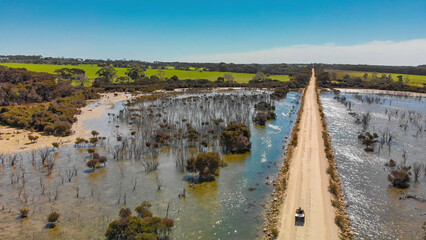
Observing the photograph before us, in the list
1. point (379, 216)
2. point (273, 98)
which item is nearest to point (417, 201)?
point (379, 216)

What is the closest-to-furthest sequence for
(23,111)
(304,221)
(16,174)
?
(304,221) → (16,174) → (23,111)

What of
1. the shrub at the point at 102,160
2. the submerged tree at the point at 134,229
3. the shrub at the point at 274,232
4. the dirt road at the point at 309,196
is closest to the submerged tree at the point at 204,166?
the dirt road at the point at 309,196

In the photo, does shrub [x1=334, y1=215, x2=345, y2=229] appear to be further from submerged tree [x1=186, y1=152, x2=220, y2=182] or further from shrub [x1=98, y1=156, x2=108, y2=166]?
shrub [x1=98, y1=156, x2=108, y2=166]

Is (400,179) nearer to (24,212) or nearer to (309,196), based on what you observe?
(309,196)

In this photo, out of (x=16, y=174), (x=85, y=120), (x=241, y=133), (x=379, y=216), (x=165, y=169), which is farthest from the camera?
(x=85, y=120)

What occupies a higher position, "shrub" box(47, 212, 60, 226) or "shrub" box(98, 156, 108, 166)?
"shrub" box(98, 156, 108, 166)

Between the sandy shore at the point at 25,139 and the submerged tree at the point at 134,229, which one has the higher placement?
the sandy shore at the point at 25,139

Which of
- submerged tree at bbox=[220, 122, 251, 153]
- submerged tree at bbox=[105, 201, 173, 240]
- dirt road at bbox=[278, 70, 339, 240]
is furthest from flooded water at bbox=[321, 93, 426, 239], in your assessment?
submerged tree at bbox=[105, 201, 173, 240]

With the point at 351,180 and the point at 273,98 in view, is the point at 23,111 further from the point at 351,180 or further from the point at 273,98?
the point at 273,98

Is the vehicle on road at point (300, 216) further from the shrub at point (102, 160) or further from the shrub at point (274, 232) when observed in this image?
the shrub at point (102, 160)
